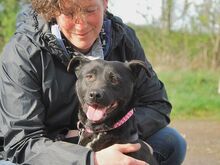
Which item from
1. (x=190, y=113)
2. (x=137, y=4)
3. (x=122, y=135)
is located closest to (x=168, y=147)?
(x=122, y=135)

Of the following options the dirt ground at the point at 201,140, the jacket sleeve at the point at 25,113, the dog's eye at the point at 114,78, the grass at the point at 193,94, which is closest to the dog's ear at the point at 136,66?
the dog's eye at the point at 114,78

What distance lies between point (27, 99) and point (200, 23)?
458 inches

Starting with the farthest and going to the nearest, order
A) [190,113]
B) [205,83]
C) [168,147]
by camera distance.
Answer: [205,83]
[190,113]
[168,147]

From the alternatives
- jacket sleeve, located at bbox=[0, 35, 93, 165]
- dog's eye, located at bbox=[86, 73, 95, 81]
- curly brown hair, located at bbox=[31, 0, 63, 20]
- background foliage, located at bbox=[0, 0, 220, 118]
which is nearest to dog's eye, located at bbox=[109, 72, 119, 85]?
dog's eye, located at bbox=[86, 73, 95, 81]

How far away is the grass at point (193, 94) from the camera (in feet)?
31.4

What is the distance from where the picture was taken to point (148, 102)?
448 cm

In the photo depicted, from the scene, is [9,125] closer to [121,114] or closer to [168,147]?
[121,114]

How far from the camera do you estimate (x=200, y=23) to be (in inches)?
585

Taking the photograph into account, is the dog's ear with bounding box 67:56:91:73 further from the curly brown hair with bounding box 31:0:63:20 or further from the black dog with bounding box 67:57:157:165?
the curly brown hair with bounding box 31:0:63:20

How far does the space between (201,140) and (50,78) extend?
4.51 meters

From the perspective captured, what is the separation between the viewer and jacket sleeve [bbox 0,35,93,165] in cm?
359

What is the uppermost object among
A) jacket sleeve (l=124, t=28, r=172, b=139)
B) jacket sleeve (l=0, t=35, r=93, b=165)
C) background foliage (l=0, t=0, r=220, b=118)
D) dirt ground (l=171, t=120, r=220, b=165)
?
jacket sleeve (l=0, t=35, r=93, b=165)

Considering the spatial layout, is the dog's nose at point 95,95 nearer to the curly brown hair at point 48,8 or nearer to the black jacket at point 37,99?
the black jacket at point 37,99

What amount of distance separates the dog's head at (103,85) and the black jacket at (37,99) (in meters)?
0.15
